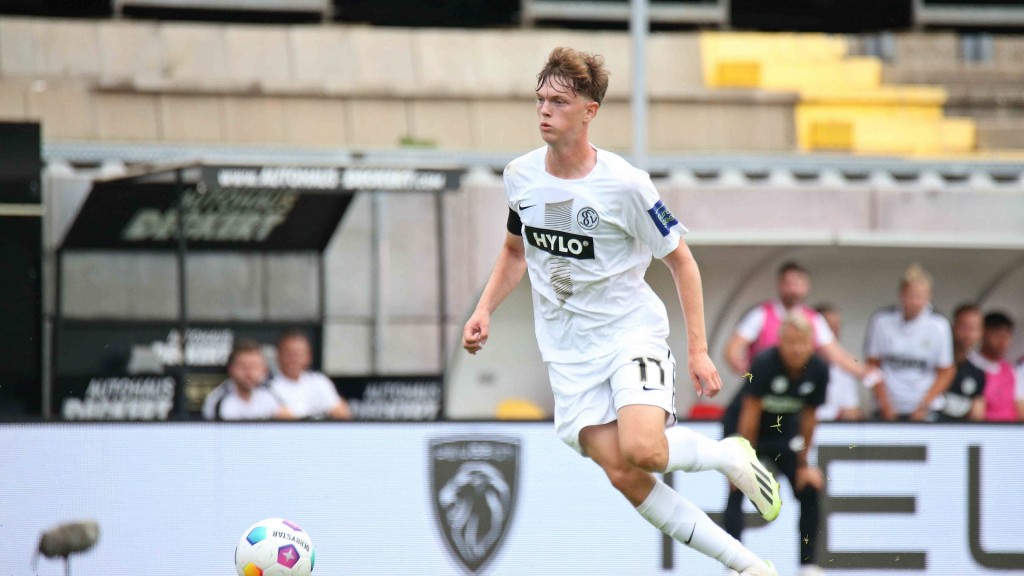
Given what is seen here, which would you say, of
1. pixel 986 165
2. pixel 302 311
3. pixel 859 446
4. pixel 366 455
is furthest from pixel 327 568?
pixel 986 165

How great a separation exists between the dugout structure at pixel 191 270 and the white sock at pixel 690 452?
562 centimetres

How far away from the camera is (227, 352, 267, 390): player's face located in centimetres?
980

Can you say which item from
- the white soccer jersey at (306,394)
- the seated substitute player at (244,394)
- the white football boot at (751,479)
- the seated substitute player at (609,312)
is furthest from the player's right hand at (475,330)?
the white soccer jersey at (306,394)

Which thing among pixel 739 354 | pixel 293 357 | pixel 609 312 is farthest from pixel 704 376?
pixel 293 357

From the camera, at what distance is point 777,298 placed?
39.8 ft

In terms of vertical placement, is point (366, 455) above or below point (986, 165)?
below

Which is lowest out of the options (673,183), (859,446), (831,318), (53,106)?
(859,446)

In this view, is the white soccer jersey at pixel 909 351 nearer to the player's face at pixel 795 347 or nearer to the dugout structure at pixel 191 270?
the player's face at pixel 795 347

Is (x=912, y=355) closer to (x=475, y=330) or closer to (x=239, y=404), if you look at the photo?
(x=239, y=404)

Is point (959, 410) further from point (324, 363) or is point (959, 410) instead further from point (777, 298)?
point (324, 363)

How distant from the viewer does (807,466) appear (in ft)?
28.8

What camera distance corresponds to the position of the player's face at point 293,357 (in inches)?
409

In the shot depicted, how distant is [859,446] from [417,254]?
20.2ft

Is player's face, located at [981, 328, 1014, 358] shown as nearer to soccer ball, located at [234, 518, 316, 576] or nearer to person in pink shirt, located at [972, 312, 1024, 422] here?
person in pink shirt, located at [972, 312, 1024, 422]
